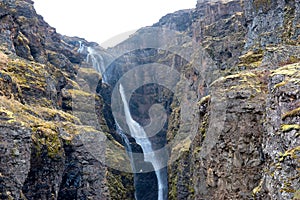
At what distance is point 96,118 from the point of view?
5875cm

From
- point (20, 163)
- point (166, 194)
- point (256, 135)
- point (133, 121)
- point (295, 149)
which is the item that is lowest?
point (166, 194)

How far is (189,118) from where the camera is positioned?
6031cm

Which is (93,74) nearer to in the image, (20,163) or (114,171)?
(114,171)

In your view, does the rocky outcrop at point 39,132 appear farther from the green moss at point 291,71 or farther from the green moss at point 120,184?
the green moss at point 291,71

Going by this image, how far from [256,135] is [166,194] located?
131ft

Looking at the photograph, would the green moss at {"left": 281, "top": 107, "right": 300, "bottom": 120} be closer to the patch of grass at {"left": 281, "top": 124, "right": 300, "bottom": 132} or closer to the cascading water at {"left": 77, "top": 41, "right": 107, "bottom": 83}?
the patch of grass at {"left": 281, "top": 124, "right": 300, "bottom": 132}

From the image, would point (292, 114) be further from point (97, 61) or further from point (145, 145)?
point (97, 61)

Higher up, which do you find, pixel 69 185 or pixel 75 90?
pixel 75 90

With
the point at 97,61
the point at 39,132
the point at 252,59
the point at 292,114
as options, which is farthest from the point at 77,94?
the point at 292,114

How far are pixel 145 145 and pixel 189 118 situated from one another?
14.9 meters

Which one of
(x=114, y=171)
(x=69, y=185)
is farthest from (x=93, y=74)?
(x=69, y=185)

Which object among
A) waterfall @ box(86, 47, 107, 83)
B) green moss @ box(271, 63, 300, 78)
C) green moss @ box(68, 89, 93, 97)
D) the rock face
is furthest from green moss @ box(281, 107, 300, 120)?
waterfall @ box(86, 47, 107, 83)

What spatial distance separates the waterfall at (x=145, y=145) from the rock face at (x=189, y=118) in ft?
4.96

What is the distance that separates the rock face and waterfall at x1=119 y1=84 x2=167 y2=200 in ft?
4.96
